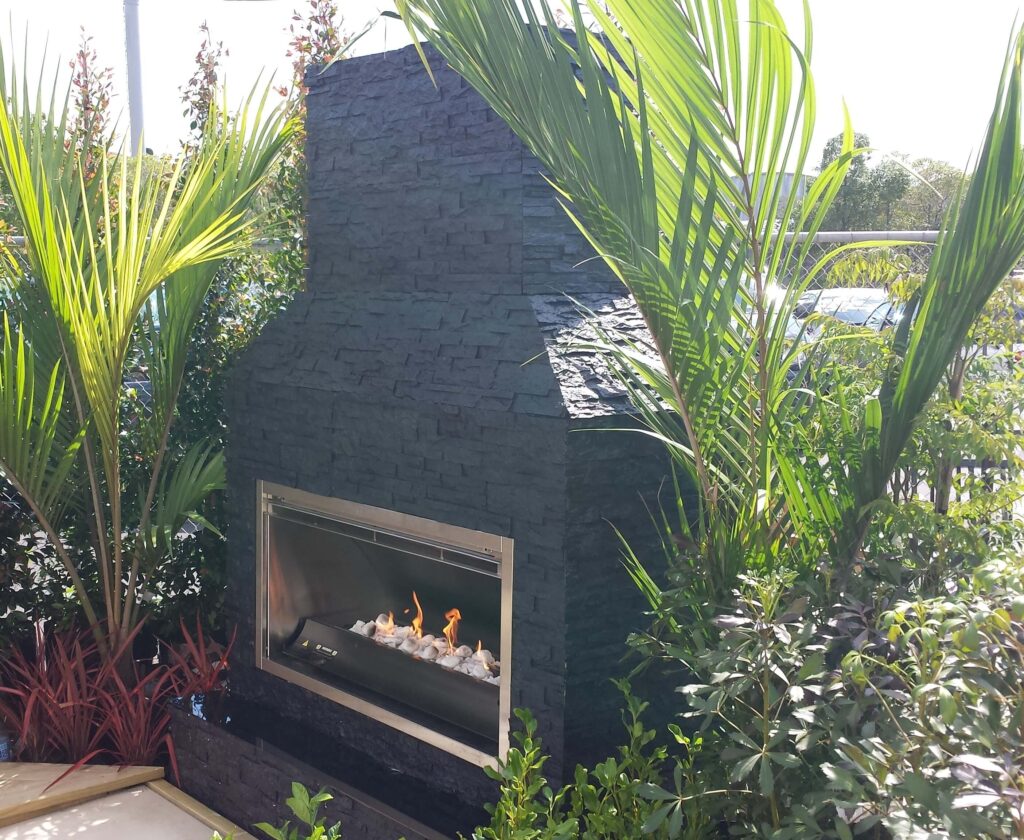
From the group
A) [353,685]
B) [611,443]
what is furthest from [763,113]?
[353,685]

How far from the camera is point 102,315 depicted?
290 centimetres

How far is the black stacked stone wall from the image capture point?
2.46 meters

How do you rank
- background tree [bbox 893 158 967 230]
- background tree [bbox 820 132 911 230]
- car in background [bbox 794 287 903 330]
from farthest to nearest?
background tree [bbox 820 132 911 230] → background tree [bbox 893 158 967 230] → car in background [bbox 794 287 903 330]

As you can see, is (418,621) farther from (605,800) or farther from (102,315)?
(102,315)

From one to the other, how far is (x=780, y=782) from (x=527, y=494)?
0.84 m

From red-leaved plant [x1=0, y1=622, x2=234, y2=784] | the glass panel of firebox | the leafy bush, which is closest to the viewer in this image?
the leafy bush

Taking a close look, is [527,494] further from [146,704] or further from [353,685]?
[146,704]

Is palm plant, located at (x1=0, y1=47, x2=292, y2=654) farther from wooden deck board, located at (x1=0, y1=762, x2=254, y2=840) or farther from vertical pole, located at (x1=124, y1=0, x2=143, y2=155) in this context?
vertical pole, located at (x1=124, y1=0, x2=143, y2=155)

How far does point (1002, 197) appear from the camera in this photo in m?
1.80

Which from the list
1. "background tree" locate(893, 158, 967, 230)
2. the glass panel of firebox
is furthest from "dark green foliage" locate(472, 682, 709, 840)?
"background tree" locate(893, 158, 967, 230)

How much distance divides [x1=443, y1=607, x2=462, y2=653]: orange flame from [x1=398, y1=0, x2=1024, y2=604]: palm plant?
36.8 inches

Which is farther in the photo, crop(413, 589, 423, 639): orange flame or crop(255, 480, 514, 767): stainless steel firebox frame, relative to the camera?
crop(413, 589, 423, 639): orange flame

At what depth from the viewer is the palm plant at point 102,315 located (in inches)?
115

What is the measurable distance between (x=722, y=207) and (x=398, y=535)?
1.25 m
